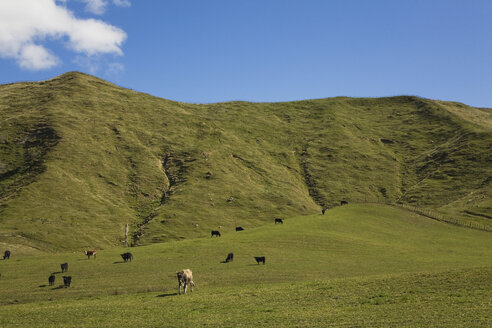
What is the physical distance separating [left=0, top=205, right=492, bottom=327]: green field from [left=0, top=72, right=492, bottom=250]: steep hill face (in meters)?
24.3

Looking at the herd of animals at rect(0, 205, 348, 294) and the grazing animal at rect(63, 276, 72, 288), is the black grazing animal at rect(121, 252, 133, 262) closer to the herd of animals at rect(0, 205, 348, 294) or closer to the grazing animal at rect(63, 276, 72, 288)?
the herd of animals at rect(0, 205, 348, 294)

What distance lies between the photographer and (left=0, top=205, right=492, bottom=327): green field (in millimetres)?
25516

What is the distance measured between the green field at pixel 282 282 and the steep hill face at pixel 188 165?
2433 cm

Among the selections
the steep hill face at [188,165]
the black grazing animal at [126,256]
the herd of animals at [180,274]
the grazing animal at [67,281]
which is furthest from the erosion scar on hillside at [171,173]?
the grazing animal at [67,281]

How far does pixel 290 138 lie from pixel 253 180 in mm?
49900

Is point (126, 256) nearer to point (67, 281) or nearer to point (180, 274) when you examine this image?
point (67, 281)

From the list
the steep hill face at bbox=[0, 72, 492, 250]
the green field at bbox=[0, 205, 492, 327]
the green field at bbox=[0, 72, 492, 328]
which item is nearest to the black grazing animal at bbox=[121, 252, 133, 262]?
the green field at bbox=[0, 205, 492, 327]

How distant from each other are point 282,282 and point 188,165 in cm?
8579

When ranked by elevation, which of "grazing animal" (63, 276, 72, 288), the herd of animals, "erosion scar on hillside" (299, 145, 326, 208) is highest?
"erosion scar on hillside" (299, 145, 326, 208)

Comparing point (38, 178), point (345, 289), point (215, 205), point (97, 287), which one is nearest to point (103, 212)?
point (38, 178)

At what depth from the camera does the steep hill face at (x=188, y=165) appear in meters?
91.4

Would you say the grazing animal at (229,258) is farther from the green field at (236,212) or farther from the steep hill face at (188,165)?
the steep hill face at (188,165)

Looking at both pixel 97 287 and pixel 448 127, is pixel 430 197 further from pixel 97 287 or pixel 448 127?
pixel 97 287

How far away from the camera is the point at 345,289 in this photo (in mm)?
32906
